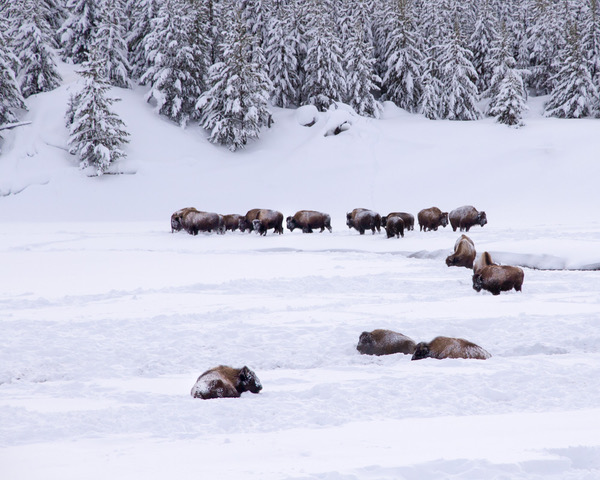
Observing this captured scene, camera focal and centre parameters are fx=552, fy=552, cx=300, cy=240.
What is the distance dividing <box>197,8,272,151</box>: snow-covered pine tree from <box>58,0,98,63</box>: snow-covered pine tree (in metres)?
12.6

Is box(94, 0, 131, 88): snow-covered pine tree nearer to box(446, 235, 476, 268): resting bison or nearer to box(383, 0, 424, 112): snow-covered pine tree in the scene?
box(383, 0, 424, 112): snow-covered pine tree

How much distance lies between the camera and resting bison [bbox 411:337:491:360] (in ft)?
20.4

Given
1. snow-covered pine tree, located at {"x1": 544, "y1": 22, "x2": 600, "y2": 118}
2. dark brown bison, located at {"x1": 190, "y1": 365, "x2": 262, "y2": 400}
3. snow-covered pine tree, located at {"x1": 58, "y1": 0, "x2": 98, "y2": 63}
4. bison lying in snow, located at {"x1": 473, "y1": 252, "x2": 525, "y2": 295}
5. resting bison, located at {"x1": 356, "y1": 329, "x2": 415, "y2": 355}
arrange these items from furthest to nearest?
snow-covered pine tree, located at {"x1": 58, "y1": 0, "x2": 98, "y2": 63}
snow-covered pine tree, located at {"x1": 544, "y1": 22, "x2": 600, "y2": 118}
bison lying in snow, located at {"x1": 473, "y1": 252, "x2": 525, "y2": 295}
resting bison, located at {"x1": 356, "y1": 329, "x2": 415, "y2": 355}
dark brown bison, located at {"x1": 190, "y1": 365, "x2": 262, "y2": 400}

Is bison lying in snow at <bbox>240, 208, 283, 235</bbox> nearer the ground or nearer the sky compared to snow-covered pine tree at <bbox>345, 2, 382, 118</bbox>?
nearer the ground

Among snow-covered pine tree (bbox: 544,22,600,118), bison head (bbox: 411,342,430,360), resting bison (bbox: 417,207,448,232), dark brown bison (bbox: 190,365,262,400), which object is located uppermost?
snow-covered pine tree (bbox: 544,22,600,118)

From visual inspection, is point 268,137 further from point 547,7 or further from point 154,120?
point 547,7

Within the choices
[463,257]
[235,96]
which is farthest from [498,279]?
[235,96]

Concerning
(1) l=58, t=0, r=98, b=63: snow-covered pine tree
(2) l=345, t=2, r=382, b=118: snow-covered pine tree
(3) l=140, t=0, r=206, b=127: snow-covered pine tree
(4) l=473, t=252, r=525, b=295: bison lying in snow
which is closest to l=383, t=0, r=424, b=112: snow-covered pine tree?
(2) l=345, t=2, r=382, b=118: snow-covered pine tree

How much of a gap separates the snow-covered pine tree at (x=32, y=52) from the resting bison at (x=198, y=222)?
76.7 feet

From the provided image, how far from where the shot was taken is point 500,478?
2977 millimetres

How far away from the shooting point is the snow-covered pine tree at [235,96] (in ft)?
120

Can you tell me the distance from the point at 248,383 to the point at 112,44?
39776 millimetres

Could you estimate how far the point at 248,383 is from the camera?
17.2 feet

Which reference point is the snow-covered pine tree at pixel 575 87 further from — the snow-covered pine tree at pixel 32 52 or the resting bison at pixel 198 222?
the snow-covered pine tree at pixel 32 52
